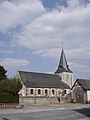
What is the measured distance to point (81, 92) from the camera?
201 ft

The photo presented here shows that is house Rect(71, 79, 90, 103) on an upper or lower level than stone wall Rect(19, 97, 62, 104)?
upper

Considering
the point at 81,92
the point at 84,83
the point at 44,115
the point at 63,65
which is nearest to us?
the point at 44,115

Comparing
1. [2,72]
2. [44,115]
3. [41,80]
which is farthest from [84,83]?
[44,115]

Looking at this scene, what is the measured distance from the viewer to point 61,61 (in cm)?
9725

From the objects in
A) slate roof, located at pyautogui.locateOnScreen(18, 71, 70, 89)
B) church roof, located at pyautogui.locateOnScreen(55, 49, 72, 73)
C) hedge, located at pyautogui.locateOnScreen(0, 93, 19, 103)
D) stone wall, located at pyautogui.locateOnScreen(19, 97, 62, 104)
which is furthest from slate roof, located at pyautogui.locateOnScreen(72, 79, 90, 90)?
church roof, located at pyautogui.locateOnScreen(55, 49, 72, 73)

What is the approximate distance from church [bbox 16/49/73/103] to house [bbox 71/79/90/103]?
8.29 meters

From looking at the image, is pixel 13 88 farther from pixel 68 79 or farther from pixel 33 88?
pixel 68 79

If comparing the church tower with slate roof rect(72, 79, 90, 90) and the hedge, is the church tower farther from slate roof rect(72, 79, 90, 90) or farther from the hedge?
the hedge

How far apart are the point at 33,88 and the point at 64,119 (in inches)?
2255

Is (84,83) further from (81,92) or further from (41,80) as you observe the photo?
(41,80)

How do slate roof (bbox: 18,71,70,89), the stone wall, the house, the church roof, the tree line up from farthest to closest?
the church roof, slate roof (bbox: 18,71,70,89), the tree, the house, the stone wall

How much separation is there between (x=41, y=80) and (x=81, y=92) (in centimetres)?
2586

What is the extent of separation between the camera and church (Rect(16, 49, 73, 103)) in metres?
77.8

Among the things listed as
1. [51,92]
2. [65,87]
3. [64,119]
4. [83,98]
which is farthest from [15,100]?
[65,87]
